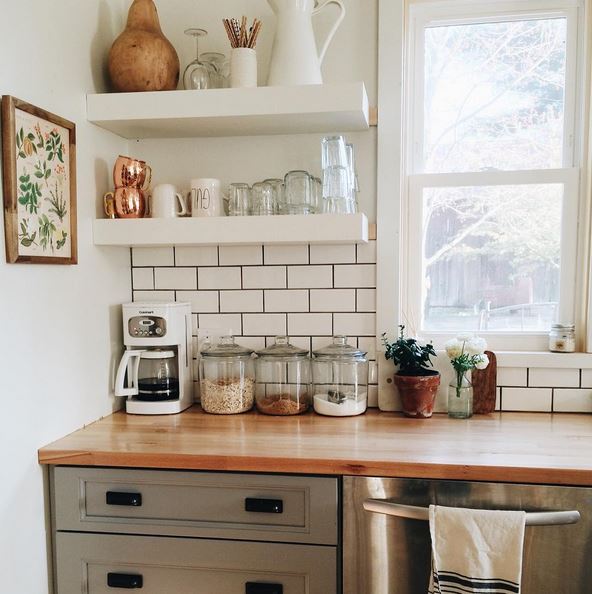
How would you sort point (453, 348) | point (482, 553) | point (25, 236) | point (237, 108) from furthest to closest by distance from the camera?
point (453, 348)
point (237, 108)
point (25, 236)
point (482, 553)

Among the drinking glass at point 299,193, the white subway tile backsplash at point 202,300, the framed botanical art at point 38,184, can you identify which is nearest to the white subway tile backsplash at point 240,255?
the white subway tile backsplash at point 202,300

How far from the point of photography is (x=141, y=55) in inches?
74.9

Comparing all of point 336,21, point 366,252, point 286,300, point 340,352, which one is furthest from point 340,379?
point 336,21

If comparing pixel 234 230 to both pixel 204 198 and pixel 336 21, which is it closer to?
pixel 204 198

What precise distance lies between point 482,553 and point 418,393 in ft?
2.02

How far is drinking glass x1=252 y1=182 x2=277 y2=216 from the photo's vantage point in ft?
6.46

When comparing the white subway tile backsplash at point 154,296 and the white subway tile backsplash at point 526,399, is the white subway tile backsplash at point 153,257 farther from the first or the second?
the white subway tile backsplash at point 526,399

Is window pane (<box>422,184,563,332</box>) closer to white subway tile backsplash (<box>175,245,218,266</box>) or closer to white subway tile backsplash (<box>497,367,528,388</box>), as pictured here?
white subway tile backsplash (<box>497,367,528,388</box>)

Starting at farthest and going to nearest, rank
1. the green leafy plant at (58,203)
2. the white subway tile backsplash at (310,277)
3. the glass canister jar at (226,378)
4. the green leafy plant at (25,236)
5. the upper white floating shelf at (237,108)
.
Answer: the white subway tile backsplash at (310,277) < the glass canister jar at (226,378) < the upper white floating shelf at (237,108) < the green leafy plant at (58,203) < the green leafy plant at (25,236)

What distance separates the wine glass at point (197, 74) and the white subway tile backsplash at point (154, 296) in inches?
28.9

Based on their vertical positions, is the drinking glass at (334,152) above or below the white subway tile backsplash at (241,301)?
above

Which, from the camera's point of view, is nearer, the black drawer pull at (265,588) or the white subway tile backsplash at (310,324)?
the black drawer pull at (265,588)

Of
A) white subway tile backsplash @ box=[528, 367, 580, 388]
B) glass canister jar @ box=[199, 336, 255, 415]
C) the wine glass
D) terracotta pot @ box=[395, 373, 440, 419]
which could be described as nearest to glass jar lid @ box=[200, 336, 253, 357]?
glass canister jar @ box=[199, 336, 255, 415]

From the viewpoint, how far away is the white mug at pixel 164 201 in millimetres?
1978
